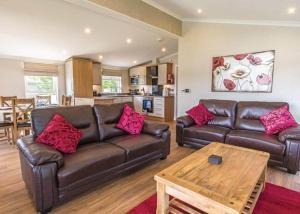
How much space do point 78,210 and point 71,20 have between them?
3.68m

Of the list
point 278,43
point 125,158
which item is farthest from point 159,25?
point 125,158

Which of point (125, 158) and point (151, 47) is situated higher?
point (151, 47)

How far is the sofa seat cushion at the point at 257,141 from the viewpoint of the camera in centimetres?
257

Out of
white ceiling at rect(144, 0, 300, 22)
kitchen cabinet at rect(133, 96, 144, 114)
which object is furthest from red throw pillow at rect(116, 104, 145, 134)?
kitchen cabinet at rect(133, 96, 144, 114)

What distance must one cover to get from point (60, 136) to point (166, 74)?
515 centimetres

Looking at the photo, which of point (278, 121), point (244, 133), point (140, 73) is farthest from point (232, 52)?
point (140, 73)

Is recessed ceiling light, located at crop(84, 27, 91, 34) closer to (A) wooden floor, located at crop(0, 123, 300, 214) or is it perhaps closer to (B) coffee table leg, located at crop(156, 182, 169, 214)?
(A) wooden floor, located at crop(0, 123, 300, 214)

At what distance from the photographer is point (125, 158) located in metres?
2.28

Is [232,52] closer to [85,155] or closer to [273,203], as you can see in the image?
[273,203]

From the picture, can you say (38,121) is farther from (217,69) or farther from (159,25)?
(217,69)

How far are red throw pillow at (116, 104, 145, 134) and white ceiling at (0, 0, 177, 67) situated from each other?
184 centimetres

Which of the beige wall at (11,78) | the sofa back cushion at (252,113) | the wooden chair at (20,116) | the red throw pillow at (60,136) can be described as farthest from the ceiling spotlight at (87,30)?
the sofa back cushion at (252,113)

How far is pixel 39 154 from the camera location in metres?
1.69

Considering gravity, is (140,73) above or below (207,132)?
above
